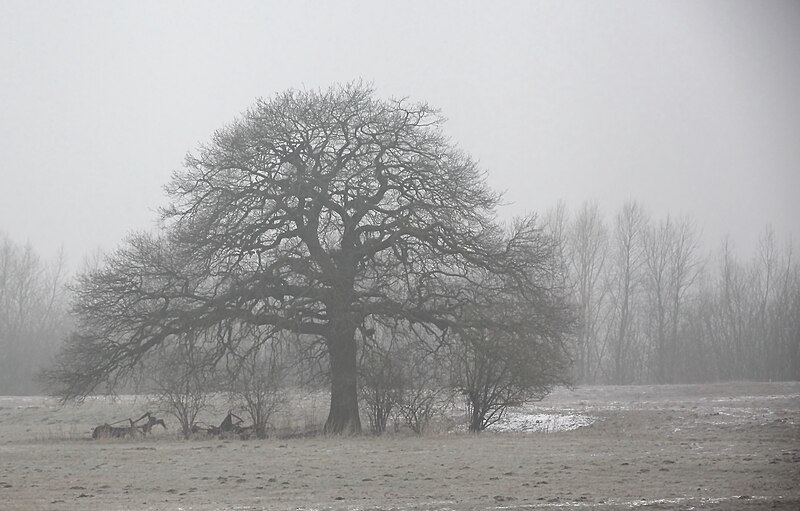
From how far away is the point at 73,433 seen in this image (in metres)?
27.2

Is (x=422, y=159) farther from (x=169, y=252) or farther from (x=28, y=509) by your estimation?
(x=28, y=509)

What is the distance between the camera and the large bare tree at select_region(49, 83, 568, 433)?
2592cm

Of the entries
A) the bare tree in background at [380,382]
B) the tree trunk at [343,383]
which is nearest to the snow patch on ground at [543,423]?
the bare tree in background at [380,382]

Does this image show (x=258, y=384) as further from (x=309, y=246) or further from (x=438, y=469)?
(x=438, y=469)

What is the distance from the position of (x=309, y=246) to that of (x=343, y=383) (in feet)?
14.5

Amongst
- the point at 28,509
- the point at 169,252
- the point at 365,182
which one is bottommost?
the point at 28,509

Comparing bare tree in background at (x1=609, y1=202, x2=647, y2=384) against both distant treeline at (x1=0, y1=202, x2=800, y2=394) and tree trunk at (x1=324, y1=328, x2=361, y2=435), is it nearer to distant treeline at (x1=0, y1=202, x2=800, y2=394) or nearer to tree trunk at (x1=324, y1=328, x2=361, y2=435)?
distant treeline at (x1=0, y1=202, x2=800, y2=394)

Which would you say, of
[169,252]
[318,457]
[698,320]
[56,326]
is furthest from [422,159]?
[56,326]

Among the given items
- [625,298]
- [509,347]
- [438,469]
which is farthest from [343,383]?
[625,298]

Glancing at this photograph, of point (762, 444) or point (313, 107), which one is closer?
point (762, 444)

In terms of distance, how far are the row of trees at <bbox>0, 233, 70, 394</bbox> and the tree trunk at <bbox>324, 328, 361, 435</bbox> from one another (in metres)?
38.6

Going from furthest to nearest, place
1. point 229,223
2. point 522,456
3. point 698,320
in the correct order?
point 698,320
point 229,223
point 522,456

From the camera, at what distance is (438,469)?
1602cm

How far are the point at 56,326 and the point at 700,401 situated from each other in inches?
2346
